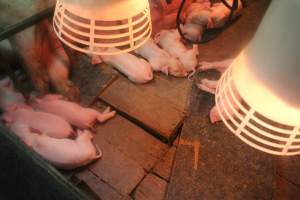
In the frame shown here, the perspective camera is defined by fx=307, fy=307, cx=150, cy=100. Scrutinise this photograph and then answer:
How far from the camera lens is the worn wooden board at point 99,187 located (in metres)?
2.15

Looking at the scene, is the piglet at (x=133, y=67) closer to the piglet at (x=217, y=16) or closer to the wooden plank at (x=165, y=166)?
the wooden plank at (x=165, y=166)

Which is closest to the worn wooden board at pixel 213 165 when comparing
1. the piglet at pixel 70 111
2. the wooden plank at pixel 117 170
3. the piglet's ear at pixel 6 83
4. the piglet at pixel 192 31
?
the wooden plank at pixel 117 170

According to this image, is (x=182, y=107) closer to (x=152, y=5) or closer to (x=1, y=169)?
(x=152, y=5)

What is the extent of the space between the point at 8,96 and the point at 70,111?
528 millimetres

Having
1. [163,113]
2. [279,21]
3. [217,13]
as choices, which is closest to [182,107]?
[163,113]

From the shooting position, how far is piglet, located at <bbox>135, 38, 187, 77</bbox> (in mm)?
2844

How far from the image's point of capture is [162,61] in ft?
9.34

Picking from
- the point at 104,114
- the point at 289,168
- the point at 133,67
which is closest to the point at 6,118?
the point at 104,114

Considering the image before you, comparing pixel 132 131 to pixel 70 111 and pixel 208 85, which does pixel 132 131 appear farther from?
pixel 208 85

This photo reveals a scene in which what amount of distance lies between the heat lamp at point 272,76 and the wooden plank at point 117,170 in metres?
1.36

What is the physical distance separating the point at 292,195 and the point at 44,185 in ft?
5.71

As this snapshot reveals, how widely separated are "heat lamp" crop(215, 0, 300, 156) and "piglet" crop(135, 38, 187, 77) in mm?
1803

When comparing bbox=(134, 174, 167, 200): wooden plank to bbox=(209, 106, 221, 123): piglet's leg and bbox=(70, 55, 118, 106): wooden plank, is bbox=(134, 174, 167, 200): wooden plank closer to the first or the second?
bbox=(209, 106, 221, 123): piglet's leg

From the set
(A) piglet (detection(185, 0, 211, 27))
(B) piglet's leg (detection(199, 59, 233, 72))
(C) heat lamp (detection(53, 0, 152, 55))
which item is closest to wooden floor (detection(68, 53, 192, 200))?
(B) piglet's leg (detection(199, 59, 233, 72))
